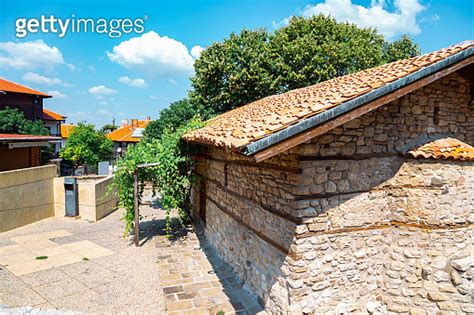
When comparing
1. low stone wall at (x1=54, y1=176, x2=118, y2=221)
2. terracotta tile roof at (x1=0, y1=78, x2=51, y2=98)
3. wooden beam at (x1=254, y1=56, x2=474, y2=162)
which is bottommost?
low stone wall at (x1=54, y1=176, x2=118, y2=221)

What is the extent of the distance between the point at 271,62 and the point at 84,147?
18.9 metres

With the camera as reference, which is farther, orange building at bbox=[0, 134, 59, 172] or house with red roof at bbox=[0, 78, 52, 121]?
house with red roof at bbox=[0, 78, 52, 121]

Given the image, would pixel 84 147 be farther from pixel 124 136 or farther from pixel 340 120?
pixel 340 120

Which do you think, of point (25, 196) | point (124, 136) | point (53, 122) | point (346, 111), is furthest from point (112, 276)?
point (124, 136)

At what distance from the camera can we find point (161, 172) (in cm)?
915

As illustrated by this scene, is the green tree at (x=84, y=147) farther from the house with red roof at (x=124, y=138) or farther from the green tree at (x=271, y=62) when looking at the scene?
the green tree at (x=271, y=62)

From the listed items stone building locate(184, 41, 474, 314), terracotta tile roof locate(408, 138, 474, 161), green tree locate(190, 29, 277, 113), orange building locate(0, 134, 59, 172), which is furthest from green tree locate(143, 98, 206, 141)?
terracotta tile roof locate(408, 138, 474, 161)

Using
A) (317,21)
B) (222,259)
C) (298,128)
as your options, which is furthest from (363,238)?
(317,21)

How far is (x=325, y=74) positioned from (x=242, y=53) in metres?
4.38

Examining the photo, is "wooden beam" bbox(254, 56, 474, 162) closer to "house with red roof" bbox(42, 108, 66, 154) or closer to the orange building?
the orange building

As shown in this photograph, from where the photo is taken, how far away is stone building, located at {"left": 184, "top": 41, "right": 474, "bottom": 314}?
4.79 meters

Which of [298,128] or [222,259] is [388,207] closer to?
[298,128]

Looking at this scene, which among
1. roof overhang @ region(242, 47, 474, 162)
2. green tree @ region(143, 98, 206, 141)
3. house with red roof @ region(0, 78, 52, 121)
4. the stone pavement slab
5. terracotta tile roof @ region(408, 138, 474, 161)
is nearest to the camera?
roof overhang @ region(242, 47, 474, 162)

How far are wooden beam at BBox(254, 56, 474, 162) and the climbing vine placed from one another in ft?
19.0
